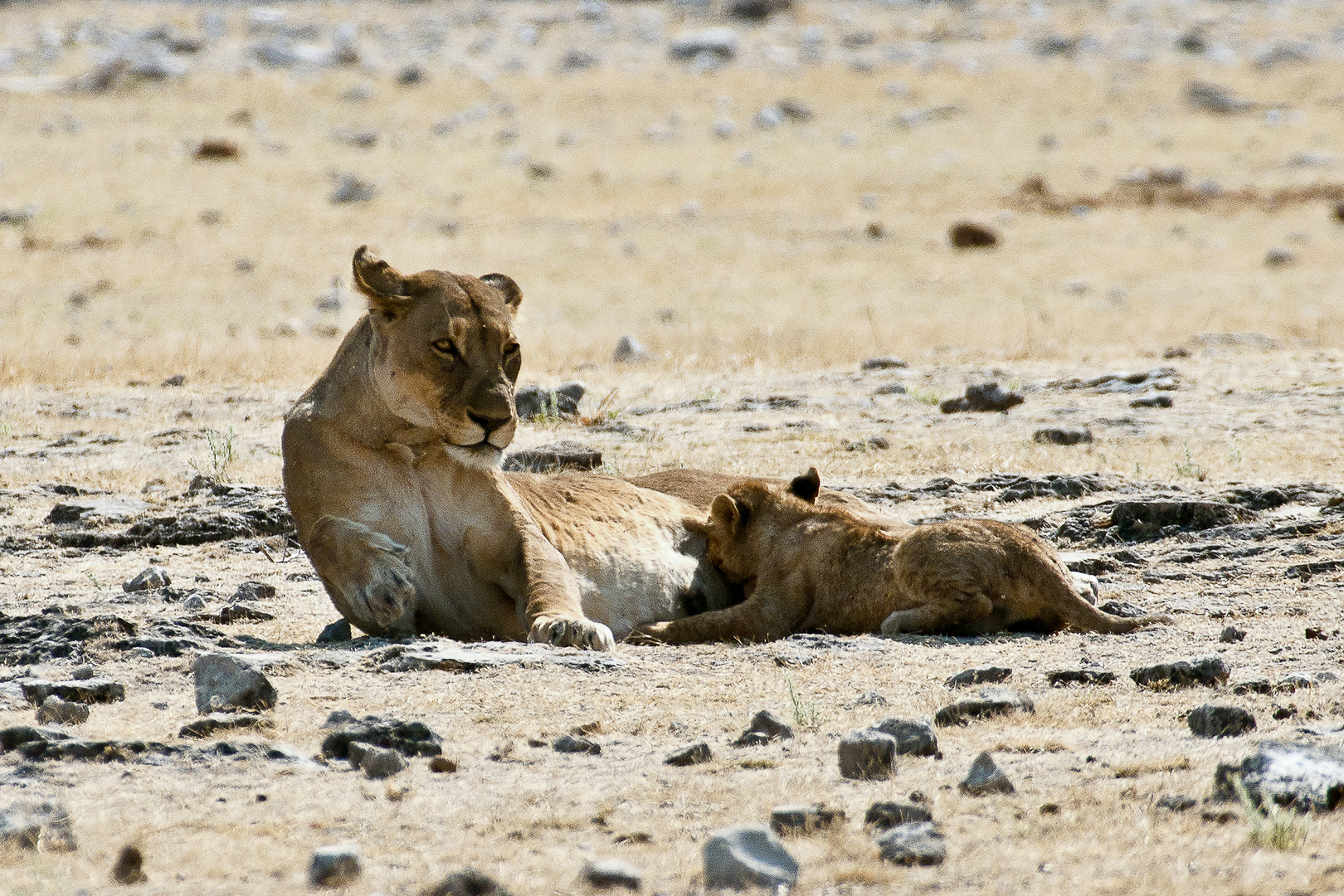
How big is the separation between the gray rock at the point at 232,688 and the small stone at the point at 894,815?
2080mm

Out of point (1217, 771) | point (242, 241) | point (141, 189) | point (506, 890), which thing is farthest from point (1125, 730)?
point (141, 189)

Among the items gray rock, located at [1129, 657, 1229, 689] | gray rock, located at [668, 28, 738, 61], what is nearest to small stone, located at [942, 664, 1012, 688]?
gray rock, located at [1129, 657, 1229, 689]

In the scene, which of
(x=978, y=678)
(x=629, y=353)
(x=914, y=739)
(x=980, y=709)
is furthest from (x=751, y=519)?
(x=629, y=353)

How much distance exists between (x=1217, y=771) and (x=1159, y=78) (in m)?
40.3

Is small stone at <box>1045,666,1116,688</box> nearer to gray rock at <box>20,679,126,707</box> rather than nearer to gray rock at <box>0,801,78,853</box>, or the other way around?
gray rock at <box>20,679,126,707</box>

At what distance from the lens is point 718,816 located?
3910 millimetres

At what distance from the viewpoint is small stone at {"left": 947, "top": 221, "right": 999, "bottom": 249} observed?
2495cm

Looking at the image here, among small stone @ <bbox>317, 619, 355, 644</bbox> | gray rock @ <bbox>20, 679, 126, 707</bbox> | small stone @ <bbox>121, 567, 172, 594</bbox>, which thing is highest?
gray rock @ <bbox>20, 679, 126, 707</bbox>

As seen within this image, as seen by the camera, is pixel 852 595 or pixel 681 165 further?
pixel 681 165

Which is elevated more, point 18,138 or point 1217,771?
point 1217,771

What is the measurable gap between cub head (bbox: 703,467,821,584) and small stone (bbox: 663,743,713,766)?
3.17 meters

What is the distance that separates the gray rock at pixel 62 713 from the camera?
4.85 metres

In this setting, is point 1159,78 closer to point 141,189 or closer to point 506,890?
point 141,189

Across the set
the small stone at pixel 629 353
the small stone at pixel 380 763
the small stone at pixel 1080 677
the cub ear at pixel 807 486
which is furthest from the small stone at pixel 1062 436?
the small stone at pixel 380 763
